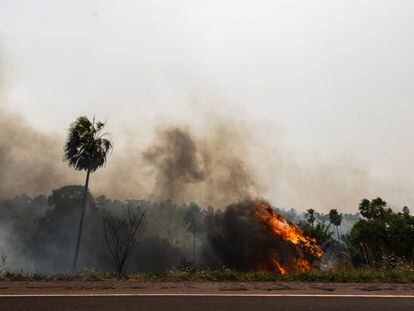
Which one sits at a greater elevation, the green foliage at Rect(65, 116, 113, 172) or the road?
the green foliage at Rect(65, 116, 113, 172)

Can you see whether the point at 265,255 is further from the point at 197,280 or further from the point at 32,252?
the point at 32,252

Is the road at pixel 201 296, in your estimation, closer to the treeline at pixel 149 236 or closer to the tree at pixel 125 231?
the tree at pixel 125 231

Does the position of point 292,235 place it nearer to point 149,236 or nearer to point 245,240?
point 245,240

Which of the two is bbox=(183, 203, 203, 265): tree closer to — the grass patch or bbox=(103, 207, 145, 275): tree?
bbox=(103, 207, 145, 275): tree

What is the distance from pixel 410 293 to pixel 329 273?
110 inches

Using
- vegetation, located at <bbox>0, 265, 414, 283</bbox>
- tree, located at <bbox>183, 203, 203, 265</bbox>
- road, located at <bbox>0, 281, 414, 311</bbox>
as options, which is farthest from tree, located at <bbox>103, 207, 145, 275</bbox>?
tree, located at <bbox>183, 203, 203, 265</bbox>

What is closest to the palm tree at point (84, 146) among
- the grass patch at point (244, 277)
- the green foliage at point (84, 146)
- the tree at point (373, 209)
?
the green foliage at point (84, 146)
